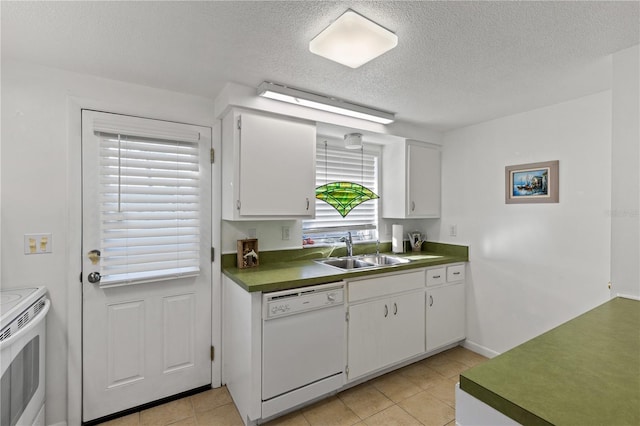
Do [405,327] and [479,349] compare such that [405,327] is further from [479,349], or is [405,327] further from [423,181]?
[423,181]

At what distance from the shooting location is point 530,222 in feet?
8.76

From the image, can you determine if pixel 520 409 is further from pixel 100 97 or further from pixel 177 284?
pixel 100 97

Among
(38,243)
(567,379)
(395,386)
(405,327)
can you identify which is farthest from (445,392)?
(38,243)

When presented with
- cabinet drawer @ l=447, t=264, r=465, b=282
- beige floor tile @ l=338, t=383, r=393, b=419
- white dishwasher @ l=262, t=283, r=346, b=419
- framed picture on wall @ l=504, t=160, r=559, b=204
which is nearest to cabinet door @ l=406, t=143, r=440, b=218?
cabinet drawer @ l=447, t=264, r=465, b=282

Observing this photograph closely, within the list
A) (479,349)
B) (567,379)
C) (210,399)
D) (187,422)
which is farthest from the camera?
(479,349)

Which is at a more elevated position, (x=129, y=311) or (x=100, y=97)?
(x=100, y=97)

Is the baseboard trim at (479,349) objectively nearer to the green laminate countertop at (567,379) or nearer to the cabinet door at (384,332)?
the cabinet door at (384,332)

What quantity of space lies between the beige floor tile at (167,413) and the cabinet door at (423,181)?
2.55 metres

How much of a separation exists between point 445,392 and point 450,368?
0.42m

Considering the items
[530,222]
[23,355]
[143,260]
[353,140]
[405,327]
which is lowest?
[405,327]

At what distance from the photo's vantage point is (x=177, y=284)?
90.1 inches

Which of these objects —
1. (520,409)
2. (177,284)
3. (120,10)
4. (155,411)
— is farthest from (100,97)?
(520,409)

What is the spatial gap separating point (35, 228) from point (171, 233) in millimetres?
750

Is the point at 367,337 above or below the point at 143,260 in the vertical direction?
below
